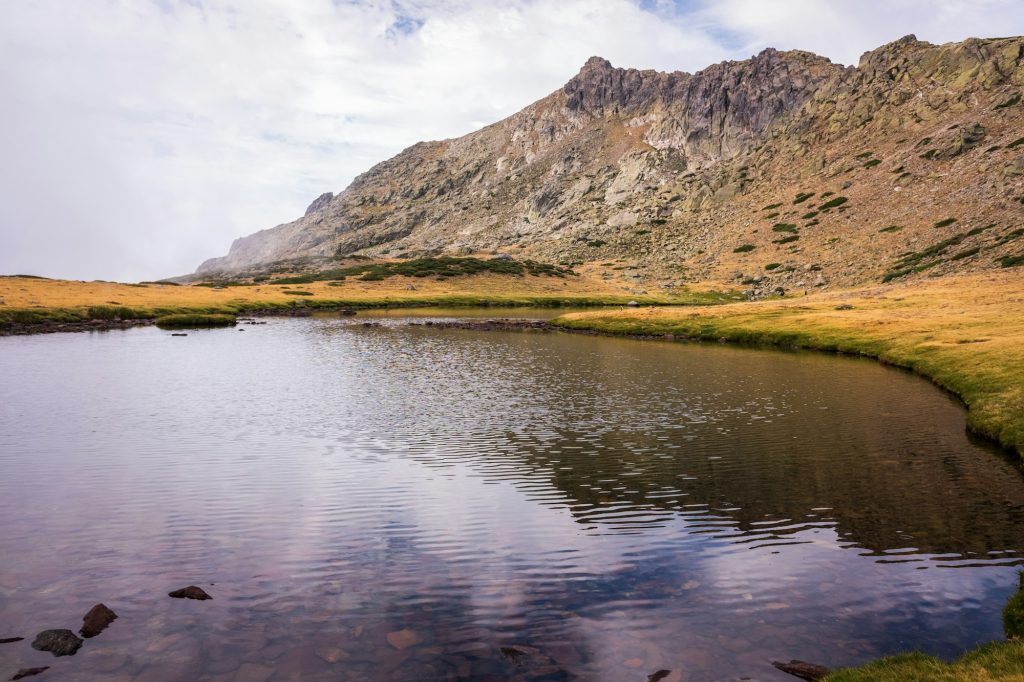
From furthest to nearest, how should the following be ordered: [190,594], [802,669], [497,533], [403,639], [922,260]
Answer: [922,260] → [497,533] → [190,594] → [403,639] → [802,669]

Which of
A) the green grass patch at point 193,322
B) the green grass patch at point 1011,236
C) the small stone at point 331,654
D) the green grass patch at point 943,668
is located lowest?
the small stone at point 331,654

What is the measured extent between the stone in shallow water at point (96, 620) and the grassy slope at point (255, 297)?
10498 centimetres

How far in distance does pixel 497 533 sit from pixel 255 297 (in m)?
155

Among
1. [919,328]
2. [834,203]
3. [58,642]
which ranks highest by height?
[834,203]

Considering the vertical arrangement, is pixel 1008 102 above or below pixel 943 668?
above

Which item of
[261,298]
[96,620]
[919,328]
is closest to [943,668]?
[96,620]

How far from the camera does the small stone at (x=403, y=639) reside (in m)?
14.0

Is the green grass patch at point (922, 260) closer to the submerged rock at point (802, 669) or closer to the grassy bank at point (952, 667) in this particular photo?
the grassy bank at point (952, 667)

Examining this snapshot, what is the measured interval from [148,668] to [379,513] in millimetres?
9923

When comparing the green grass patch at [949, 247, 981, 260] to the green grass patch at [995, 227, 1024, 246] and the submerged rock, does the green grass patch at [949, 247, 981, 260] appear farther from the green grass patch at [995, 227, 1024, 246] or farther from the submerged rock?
the submerged rock

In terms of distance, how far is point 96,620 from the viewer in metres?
14.5

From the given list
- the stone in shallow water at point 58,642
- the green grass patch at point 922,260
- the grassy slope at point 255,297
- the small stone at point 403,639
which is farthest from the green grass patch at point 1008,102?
the stone in shallow water at point 58,642

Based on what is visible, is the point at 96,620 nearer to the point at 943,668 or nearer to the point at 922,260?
the point at 943,668

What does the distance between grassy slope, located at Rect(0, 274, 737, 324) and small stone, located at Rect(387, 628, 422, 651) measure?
110 meters
